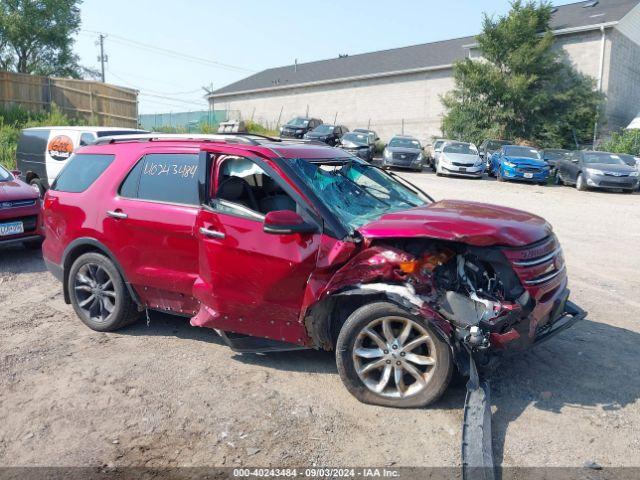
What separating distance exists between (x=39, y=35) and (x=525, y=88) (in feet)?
104

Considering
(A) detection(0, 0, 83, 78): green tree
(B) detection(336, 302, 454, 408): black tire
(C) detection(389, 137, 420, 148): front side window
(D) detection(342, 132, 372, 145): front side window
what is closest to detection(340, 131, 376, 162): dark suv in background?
(D) detection(342, 132, 372, 145): front side window

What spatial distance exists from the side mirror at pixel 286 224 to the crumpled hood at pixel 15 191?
5.99 m

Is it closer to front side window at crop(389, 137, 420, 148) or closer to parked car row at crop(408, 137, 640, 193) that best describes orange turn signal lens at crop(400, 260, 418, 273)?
parked car row at crop(408, 137, 640, 193)

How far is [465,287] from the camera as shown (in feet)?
12.6

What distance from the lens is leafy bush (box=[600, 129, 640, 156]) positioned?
2512 centimetres

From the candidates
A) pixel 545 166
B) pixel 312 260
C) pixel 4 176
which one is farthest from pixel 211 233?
pixel 545 166

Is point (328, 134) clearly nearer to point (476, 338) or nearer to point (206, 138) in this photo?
point (206, 138)

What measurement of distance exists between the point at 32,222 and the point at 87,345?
4.39 m

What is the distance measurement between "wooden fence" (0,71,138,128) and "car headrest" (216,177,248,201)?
24.4 metres

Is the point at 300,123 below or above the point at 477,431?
above

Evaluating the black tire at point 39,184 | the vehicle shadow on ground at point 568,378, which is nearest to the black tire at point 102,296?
the vehicle shadow on ground at point 568,378

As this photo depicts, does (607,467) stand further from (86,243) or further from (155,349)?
(86,243)

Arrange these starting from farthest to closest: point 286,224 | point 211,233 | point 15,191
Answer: point 15,191 → point 211,233 → point 286,224

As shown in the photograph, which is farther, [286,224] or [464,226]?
[286,224]
